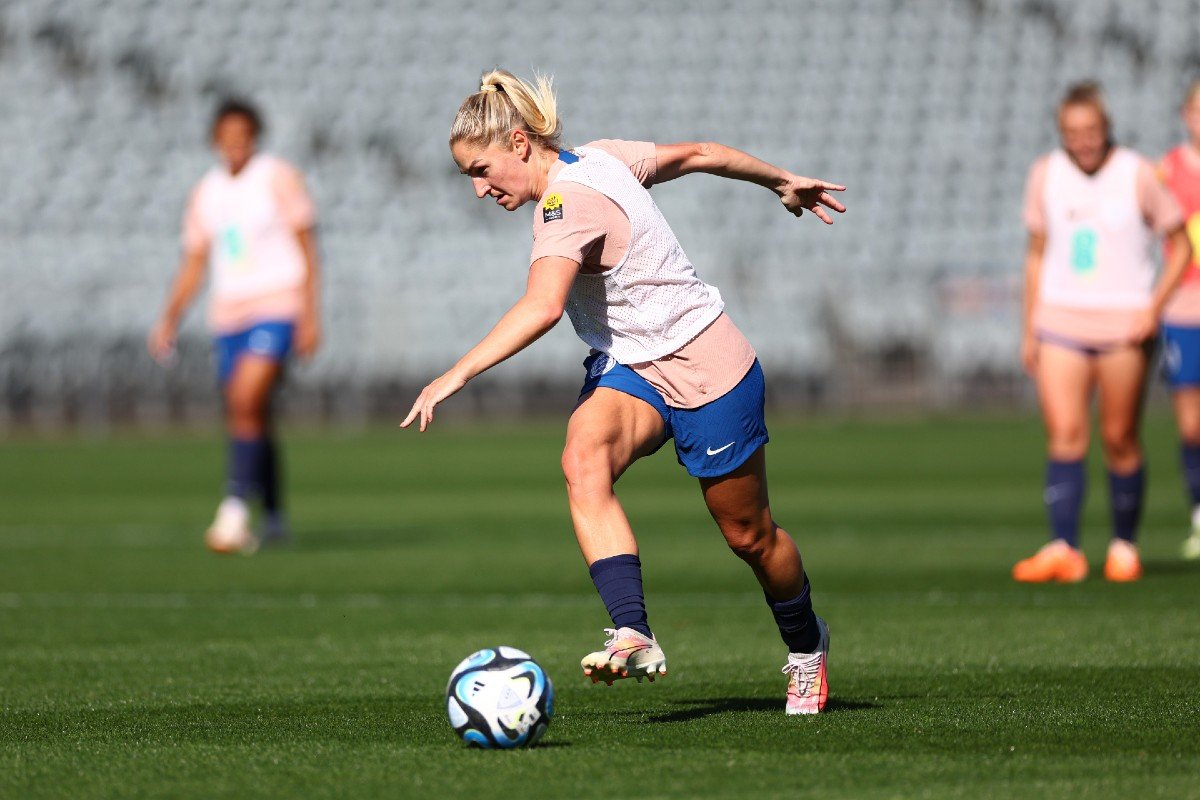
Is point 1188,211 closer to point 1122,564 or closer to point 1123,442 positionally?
point 1123,442

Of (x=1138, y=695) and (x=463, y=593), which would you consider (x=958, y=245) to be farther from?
(x=1138, y=695)

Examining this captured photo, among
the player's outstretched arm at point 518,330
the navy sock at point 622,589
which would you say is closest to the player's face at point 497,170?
the player's outstretched arm at point 518,330

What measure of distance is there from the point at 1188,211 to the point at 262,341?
202 inches

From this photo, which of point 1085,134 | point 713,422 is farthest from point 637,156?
point 1085,134

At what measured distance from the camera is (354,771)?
391cm

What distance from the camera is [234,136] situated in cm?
1035

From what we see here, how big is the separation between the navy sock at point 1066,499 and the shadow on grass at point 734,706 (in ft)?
12.2

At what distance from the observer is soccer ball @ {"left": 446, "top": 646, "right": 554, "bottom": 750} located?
4.20 metres

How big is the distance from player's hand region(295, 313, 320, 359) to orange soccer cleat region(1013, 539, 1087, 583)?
429 cm

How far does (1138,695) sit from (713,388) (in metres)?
1.45

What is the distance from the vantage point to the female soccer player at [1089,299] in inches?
326

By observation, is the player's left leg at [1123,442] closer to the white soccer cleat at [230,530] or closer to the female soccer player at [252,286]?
the female soccer player at [252,286]

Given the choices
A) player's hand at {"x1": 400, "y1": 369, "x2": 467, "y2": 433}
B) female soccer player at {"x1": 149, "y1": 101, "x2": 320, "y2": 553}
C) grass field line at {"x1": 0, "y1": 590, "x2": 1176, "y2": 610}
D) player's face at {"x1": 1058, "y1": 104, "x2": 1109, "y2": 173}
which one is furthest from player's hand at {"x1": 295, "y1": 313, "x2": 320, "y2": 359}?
player's hand at {"x1": 400, "y1": 369, "x2": 467, "y2": 433}

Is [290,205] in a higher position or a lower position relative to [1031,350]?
higher
